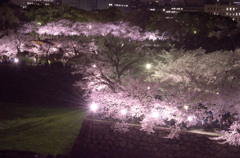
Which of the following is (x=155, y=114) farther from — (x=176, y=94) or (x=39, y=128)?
(x=39, y=128)

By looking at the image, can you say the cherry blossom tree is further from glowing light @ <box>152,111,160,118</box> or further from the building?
the building

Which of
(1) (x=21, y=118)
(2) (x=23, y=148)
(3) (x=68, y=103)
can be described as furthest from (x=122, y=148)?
(3) (x=68, y=103)

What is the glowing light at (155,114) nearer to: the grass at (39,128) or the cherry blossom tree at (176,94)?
the cherry blossom tree at (176,94)

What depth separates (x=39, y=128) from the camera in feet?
60.4

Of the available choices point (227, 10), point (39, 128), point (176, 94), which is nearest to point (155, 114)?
point (176, 94)

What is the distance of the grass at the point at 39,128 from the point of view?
16188 mm

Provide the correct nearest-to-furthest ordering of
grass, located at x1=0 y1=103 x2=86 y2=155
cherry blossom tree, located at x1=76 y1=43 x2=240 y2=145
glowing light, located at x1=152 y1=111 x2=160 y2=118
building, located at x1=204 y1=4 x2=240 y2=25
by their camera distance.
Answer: cherry blossom tree, located at x1=76 y1=43 x2=240 y2=145
glowing light, located at x1=152 y1=111 x2=160 y2=118
grass, located at x1=0 y1=103 x2=86 y2=155
building, located at x1=204 y1=4 x2=240 y2=25

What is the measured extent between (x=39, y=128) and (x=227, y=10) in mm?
76388

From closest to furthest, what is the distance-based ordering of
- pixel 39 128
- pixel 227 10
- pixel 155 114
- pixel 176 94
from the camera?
pixel 155 114, pixel 176 94, pixel 39 128, pixel 227 10

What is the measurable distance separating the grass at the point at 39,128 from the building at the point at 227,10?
230ft

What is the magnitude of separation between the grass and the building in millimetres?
70149

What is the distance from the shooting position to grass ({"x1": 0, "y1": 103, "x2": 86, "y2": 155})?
53.1 feet

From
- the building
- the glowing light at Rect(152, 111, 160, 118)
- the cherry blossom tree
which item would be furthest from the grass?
the building

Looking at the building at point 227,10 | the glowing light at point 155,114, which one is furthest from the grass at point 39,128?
the building at point 227,10
